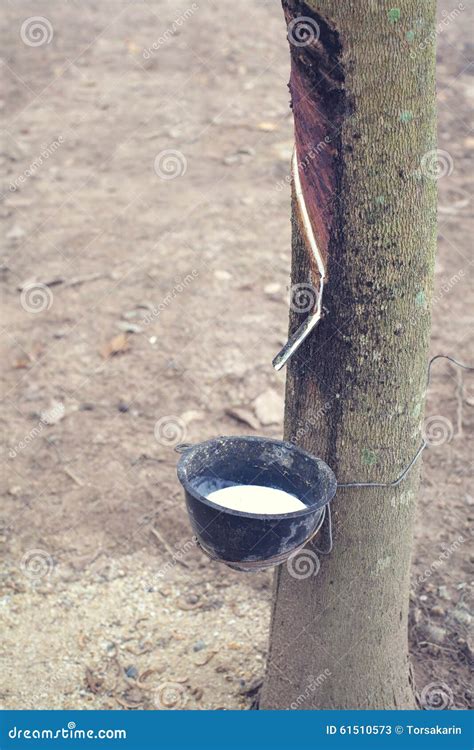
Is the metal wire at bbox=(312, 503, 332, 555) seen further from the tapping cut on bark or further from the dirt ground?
the dirt ground

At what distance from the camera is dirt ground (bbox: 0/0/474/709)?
3256 millimetres

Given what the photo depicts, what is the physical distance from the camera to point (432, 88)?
7.00 ft

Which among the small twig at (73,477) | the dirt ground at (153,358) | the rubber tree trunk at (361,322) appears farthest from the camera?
the small twig at (73,477)

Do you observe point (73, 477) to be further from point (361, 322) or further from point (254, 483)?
point (361, 322)

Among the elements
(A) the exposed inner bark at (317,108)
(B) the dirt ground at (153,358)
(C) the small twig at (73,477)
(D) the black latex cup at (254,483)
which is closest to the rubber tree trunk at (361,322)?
(A) the exposed inner bark at (317,108)

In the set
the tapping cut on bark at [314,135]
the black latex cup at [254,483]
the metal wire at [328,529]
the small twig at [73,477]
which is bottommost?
the small twig at [73,477]

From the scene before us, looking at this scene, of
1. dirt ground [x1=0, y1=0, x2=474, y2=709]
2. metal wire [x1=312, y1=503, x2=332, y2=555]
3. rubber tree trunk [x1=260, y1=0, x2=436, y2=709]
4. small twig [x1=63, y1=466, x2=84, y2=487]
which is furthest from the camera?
small twig [x1=63, y1=466, x2=84, y2=487]

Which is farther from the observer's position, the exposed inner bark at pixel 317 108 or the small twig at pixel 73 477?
the small twig at pixel 73 477

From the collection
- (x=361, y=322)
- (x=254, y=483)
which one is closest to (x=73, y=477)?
(x=254, y=483)

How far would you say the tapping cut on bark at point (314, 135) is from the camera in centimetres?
207

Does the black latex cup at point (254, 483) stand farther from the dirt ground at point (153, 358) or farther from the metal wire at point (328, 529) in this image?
the dirt ground at point (153, 358)

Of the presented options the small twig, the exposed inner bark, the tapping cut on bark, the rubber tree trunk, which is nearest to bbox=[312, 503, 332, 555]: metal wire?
the rubber tree trunk

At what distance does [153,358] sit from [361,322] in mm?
2652

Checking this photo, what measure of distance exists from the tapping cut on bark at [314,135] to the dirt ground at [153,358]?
1599 millimetres
